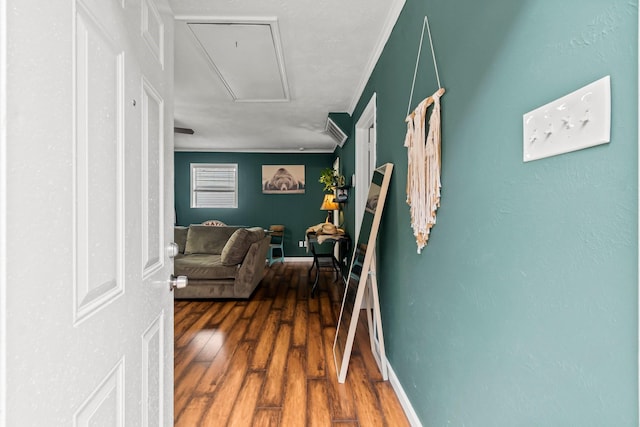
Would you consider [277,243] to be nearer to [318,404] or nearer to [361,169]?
[361,169]

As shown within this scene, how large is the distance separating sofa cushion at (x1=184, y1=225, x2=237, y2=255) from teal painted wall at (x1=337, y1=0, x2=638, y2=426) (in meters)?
3.74

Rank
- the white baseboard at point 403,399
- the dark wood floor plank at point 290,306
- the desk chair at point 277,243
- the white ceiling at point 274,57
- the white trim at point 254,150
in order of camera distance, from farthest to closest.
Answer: the white trim at point 254,150 → the desk chair at point 277,243 → the dark wood floor plank at point 290,306 → the white ceiling at point 274,57 → the white baseboard at point 403,399

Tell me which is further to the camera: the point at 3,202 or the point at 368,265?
the point at 368,265

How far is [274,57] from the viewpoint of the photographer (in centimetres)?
269

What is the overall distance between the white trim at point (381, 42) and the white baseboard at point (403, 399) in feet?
7.06

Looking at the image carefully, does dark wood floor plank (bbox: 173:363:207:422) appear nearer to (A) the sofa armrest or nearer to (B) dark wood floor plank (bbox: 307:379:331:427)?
(B) dark wood floor plank (bbox: 307:379:331:427)

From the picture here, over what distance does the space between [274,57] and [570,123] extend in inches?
95.2

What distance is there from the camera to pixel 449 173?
4.28 feet

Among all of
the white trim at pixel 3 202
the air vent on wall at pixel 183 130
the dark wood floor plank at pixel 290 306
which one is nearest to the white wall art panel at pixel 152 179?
the white trim at pixel 3 202

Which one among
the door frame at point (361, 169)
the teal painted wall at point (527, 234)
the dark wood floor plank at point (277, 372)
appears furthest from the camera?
the door frame at point (361, 169)

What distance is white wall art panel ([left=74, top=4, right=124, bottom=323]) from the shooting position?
639 millimetres

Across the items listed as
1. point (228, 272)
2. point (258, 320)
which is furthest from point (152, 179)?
point (228, 272)

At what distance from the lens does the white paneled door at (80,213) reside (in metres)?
0.47

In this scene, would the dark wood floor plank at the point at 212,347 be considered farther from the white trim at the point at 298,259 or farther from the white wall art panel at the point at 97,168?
the white trim at the point at 298,259
